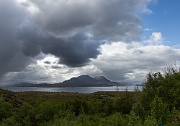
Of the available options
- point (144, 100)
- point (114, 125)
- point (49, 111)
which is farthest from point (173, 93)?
point (49, 111)

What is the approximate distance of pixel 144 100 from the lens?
40062 mm

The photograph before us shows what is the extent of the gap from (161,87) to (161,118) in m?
20.0

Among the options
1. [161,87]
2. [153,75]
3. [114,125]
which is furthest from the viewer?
[153,75]

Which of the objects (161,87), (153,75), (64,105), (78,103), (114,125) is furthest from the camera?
(78,103)

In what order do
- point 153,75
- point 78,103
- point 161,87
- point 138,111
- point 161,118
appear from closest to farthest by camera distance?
point 161,118, point 138,111, point 161,87, point 153,75, point 78,103

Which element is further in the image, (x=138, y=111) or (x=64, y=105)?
(x=64, y=105)

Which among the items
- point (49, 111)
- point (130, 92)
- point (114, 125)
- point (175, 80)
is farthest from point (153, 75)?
point (114, 125)

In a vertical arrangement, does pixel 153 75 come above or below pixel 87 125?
above

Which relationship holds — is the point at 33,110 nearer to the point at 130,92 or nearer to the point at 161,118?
the point at 130,92

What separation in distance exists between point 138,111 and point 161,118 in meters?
16.6

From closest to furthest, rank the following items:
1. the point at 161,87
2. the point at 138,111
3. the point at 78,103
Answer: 1. the point at 138,111
2. the point at 161,87
3. the point at 78,103

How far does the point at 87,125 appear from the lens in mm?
24219

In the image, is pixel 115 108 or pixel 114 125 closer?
pixel 114 125

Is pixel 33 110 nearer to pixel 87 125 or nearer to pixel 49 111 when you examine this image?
pixel 49 111
